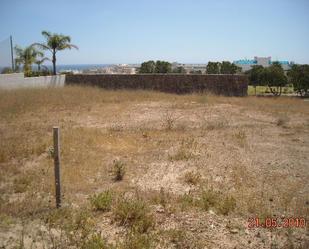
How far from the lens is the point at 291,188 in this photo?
5156 millimetres

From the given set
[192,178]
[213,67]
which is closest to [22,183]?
[192,178]

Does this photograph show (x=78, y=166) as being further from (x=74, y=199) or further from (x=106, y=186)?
(x=74, y=199)

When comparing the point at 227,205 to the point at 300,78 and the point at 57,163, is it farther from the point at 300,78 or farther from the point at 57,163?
the point at 300,78

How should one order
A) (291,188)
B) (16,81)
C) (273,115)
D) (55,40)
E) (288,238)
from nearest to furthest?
(288,238) < (291,188) < (273,115) < (16,81) < (55,40)

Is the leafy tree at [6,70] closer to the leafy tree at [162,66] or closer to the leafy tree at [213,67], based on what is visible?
the leafy tree at [162,66]

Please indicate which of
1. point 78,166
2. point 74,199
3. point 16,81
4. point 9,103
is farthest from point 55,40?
point 74,199

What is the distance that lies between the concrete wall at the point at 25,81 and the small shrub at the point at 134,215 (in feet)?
53.7

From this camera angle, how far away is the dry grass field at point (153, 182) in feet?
12.2

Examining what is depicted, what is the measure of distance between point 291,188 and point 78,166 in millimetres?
4032

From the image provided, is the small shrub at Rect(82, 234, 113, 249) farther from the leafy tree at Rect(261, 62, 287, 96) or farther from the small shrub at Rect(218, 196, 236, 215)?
the leafy tree at Rect(261, 62, 287, 96)

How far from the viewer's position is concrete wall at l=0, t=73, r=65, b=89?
59.4ft

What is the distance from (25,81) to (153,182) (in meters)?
16.8

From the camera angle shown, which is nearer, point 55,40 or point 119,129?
point 119,129

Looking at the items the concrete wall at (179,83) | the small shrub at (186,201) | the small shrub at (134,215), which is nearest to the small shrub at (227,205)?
the small shrub at (186,201)
